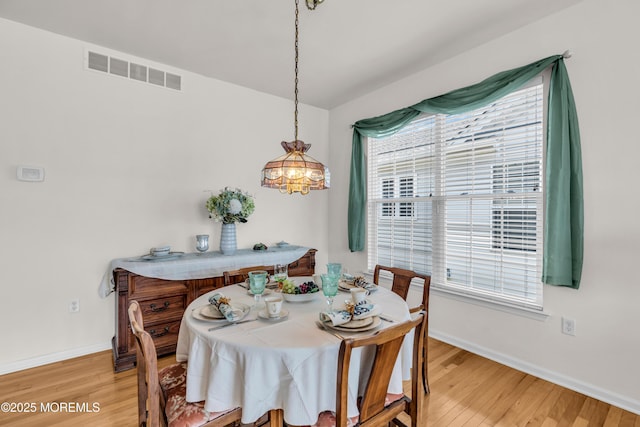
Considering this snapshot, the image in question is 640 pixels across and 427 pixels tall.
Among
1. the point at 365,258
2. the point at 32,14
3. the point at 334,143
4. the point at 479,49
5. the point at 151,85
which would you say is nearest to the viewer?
the point at 32,14

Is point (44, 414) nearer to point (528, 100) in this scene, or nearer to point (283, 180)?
point (283, 180)

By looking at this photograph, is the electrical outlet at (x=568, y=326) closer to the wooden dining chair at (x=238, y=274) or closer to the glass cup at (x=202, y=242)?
the wooden dining chair at (x=238, y=274)

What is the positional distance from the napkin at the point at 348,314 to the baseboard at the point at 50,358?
2.61m

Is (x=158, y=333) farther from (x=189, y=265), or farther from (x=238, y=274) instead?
(x=238, y=274)

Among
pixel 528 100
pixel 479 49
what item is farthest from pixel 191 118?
pixel 528 100

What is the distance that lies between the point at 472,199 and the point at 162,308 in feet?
10.1

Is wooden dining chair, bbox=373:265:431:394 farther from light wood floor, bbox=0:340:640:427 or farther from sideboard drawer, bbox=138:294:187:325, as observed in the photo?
sideboard drawer, bbox=138:294:187:325

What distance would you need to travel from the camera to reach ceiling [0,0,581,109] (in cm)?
228

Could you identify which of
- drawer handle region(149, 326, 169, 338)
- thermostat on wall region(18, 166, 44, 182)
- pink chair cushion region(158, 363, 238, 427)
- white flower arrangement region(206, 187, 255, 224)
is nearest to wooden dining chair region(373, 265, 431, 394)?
pink chair cushion region(158, 363, 238, 427)

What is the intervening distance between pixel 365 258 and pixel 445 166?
1583mm

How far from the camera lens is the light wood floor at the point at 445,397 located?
1925 millimetres

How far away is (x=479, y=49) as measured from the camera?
2816mm

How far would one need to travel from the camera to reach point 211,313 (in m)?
1.57

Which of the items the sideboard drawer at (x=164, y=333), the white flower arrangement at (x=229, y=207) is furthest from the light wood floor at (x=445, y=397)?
the white flower arrangement at (x=229, y=207)
